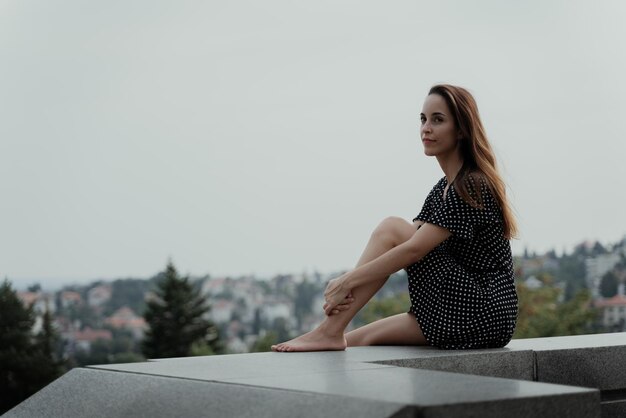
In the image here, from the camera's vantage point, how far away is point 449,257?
4.94 m

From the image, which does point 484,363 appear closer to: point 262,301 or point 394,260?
point 394,260

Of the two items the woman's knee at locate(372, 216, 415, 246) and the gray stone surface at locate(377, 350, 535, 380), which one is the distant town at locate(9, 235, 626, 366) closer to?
the woman's knee at locate(372, 216, 415, 246)

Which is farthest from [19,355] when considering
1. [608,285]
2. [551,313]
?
[608,285]

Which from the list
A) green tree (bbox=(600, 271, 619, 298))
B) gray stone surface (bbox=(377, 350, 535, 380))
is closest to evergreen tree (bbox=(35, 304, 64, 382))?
green tree (bbox=(600, 271, 619, 298))

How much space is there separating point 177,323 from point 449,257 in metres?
38.9

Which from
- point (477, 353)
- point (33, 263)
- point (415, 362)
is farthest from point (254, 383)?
point (33, 263)

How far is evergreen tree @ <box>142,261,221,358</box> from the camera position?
41.8m

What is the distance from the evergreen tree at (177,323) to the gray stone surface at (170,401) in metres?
37.3

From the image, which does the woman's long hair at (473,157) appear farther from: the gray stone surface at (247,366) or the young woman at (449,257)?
the gray stone surface at (247,366)

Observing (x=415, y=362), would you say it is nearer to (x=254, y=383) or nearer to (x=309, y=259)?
(x=254, y=383)

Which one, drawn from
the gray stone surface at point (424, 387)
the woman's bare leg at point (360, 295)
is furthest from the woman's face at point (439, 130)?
the gray stone surface at point (424, 387)

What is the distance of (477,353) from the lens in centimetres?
448

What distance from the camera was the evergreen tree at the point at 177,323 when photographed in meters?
41.8

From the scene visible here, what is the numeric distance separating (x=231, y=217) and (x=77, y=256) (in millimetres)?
8776
